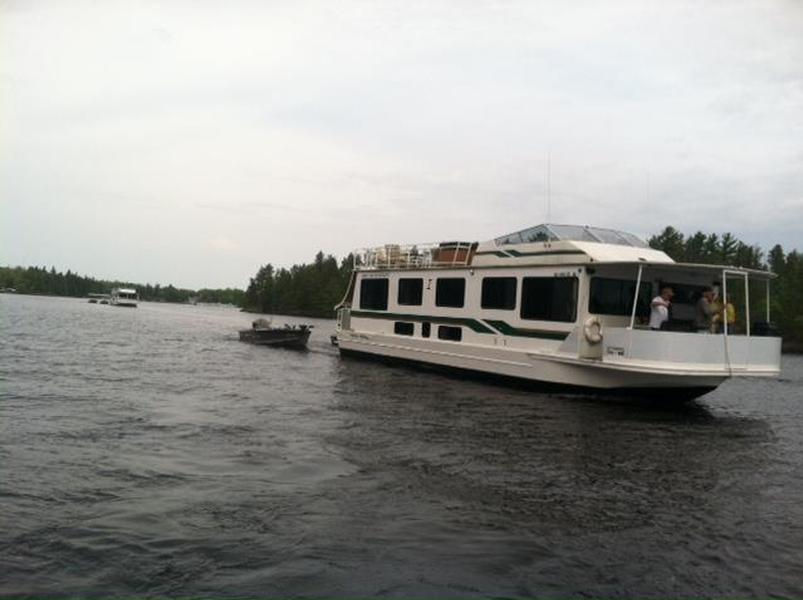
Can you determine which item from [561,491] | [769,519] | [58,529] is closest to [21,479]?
[58,529]

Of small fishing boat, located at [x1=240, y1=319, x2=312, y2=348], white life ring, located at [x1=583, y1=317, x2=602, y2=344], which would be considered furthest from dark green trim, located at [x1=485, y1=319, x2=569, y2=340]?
small fishing boat, located at [x1=240, y1=319, x2=312, y2=348]

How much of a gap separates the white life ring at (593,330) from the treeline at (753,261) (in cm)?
6044

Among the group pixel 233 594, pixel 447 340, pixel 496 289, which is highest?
pixel 496 289

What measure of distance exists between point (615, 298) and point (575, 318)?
1.14 meters

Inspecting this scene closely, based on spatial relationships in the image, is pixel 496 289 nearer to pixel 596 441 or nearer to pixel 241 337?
pixel 596 441

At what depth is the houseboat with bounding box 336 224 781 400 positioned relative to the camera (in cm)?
1561

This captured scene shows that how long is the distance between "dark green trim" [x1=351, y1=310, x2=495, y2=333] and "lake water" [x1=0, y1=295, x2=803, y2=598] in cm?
438

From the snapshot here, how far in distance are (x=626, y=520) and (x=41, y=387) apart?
1363cm

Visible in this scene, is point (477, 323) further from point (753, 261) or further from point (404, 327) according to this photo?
point (753, 261)

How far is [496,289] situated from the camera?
20078 millimetres

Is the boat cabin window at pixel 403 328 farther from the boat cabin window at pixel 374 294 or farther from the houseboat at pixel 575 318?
the boat cabin window at pixel 374 294

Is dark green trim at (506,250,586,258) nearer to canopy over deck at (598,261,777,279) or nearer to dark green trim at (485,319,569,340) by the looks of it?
canopy over deck at (598,261,777,279)

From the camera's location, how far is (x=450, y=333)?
21969 mm

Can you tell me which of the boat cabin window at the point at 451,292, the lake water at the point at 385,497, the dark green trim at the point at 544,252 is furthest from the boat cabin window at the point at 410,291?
the lake water at the point at 385,497
